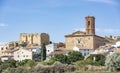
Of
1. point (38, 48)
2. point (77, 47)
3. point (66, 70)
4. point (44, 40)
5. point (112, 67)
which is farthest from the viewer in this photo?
point (44, 40)

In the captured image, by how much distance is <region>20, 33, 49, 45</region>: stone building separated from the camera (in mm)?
59178

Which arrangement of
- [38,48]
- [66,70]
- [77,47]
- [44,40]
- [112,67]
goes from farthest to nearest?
1. [44,40]
2. [38,48]
3. [77,47]
4. [66,70]
5. [112,67]

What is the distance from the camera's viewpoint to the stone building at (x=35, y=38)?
59.2m

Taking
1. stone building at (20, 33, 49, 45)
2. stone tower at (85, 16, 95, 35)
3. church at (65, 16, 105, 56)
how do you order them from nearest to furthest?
church at (65, 16, 105, 56) → stone tower at (85, 16, 95, 35) → stone building at (20, 33, 49, 45)

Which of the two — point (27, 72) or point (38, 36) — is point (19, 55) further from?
point (27, 72)

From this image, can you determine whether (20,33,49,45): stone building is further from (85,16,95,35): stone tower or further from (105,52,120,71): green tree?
(105,52,120,71): green tree

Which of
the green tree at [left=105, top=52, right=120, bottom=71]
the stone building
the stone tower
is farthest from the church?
the green tree at [left=105, top=52, right=120, bottom=71]

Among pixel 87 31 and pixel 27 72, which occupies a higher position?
pixel 87 31

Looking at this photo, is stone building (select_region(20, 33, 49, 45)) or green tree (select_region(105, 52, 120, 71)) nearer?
green tree (select_region(105, 52, 120, 71))

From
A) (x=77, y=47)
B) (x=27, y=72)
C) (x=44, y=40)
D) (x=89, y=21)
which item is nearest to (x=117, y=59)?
(x=27, y=72)

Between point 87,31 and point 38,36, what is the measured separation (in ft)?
35.4

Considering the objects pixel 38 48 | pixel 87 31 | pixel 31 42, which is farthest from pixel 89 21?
pixel 31 42

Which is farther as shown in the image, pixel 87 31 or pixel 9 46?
pixel 9 46

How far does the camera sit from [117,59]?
2336 centimetres
